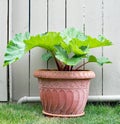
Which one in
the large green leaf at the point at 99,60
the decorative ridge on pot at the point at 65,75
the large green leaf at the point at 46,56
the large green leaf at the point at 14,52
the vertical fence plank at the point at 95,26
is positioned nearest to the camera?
the large green leaf at the point at 14,52

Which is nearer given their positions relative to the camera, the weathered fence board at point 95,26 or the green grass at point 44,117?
the green grass at point 44,117

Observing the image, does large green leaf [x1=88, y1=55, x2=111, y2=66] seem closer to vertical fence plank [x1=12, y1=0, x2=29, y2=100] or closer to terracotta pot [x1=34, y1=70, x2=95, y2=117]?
terracotta pot [x1=34, y1=70, x2=95, y2=117]

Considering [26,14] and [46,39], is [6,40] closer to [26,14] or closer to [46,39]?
[26,14]

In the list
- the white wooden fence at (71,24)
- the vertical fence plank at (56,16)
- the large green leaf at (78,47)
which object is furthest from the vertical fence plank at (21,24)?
the large green leaf at (78,47)

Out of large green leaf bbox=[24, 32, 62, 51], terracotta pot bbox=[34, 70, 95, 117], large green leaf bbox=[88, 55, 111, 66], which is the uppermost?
large green leaf bbox=[24, 32, 62, 51]

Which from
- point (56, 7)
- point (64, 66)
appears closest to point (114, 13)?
point (56, 7)

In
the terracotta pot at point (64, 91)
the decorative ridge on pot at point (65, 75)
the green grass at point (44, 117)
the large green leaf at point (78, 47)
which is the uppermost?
the large green leaf at point (78, 47)

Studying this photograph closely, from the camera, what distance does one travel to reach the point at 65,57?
1.84m

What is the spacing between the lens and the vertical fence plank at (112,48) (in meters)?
2.26

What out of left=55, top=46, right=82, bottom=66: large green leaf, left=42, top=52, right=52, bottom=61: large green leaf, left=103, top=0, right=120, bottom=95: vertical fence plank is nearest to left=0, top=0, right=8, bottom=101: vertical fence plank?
left=42, top=52, right=52, bottom=61: large green leaf

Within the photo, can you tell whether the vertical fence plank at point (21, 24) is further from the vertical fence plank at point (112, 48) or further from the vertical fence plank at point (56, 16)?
the vertical fence plank at point (112, 48)

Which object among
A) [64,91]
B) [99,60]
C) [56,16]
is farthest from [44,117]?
[56,16]

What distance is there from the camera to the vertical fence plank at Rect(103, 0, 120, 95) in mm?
2264

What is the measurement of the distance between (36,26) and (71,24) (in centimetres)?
25
